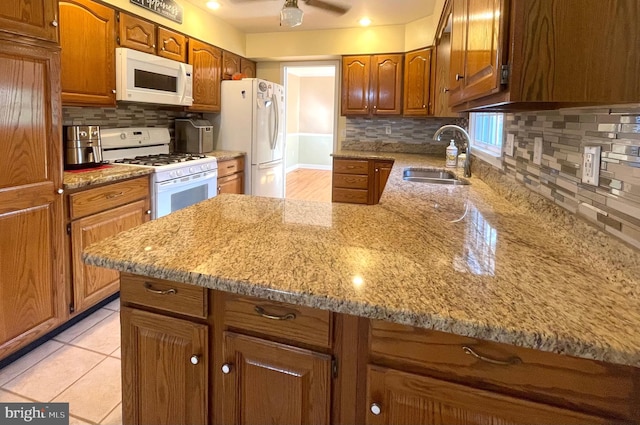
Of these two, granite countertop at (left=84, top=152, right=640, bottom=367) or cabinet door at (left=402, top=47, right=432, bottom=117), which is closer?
granite countertop at (left=84, top=152, right=640, bottom=367)

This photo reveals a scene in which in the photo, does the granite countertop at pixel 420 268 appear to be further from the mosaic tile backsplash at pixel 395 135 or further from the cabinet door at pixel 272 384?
the mosaic tile backsplash at pixel 395 135

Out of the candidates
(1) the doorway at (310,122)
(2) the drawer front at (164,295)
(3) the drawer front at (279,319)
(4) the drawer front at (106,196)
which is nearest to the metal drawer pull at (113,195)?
(4) the drawer front at (106,196)

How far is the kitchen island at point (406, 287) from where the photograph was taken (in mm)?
742

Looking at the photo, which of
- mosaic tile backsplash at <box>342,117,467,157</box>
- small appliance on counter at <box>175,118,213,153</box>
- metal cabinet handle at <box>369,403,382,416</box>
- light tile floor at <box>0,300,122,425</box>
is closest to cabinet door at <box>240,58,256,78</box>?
small appliance on counter at <box>175,118,213,153</box>

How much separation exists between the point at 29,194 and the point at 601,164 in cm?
236

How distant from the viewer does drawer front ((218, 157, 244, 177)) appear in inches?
160

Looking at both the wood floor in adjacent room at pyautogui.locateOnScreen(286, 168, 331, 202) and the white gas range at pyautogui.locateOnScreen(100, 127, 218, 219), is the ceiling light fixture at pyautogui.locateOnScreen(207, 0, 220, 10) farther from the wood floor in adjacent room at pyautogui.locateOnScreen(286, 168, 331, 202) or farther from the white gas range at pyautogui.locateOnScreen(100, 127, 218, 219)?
the wood floor in adjacent room at pyautogui.locateOnScreen(286, 168, 331, 202)

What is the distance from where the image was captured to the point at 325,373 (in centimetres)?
96

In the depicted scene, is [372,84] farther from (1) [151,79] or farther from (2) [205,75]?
(1) [151,79]

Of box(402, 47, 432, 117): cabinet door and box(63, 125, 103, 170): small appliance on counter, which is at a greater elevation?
box(402, 47, 432, 117): cabinet door

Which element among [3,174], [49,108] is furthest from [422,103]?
[3,174]

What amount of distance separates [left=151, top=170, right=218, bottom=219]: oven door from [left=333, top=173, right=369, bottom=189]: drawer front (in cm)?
131

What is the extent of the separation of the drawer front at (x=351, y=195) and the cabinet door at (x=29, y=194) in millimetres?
2752

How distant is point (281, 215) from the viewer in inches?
61.8
